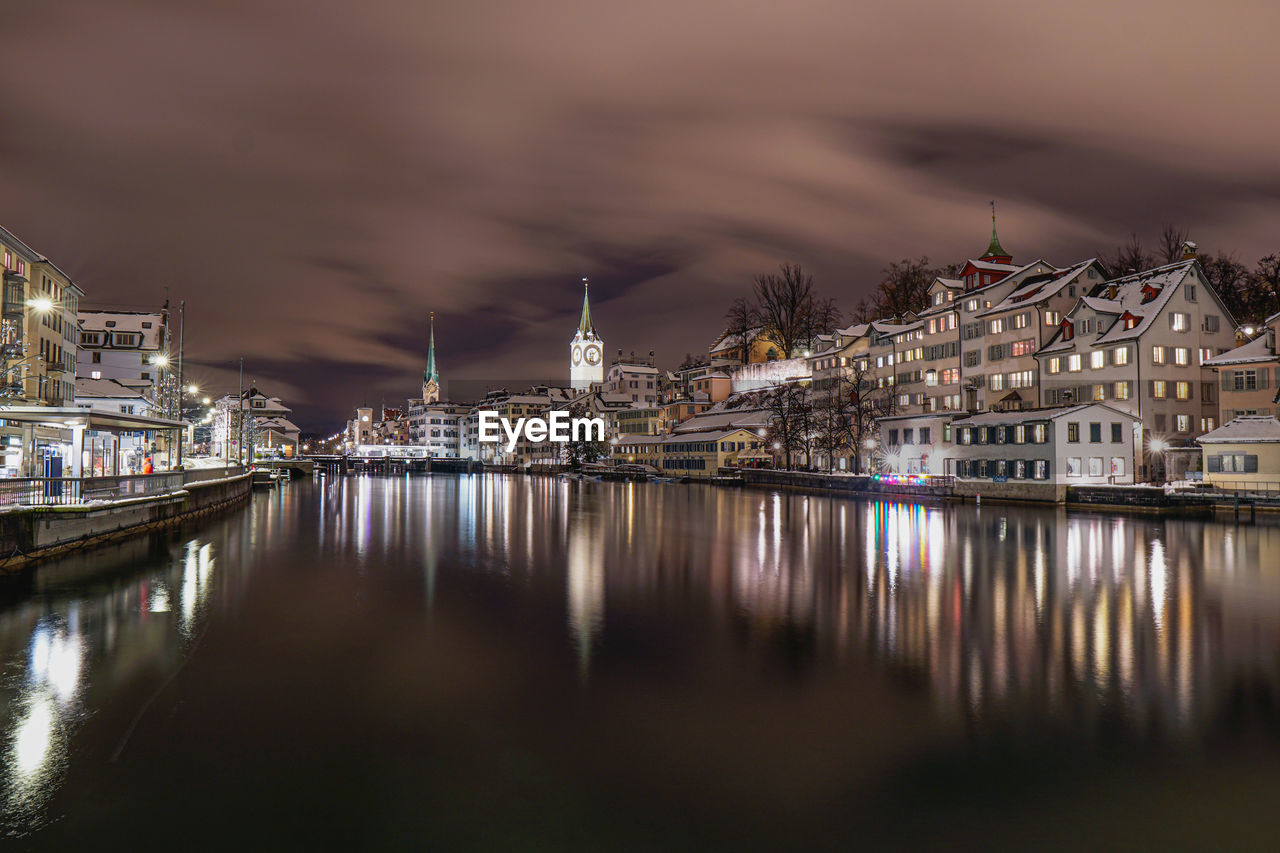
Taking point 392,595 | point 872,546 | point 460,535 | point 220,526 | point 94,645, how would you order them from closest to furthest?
point 94,645 → point 392,595 → point 872,546 → point 460,535 → point 220,526

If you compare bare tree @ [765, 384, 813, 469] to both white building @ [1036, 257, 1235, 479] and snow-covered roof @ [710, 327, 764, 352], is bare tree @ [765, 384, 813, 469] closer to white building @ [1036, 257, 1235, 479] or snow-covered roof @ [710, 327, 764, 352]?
white building @ [1036, 257, 1235, 479]

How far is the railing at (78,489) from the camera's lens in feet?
85.2

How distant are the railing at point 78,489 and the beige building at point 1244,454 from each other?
186 feet

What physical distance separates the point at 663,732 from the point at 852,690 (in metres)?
3.67

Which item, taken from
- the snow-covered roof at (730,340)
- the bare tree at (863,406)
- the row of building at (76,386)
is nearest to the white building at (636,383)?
the snow-covered roof at (730,340)

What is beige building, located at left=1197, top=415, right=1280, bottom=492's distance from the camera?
48406 millimetres

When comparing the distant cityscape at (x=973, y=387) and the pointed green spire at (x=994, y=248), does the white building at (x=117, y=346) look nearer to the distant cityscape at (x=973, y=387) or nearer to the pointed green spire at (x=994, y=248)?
the distant cityscape at (x=973, y=387)

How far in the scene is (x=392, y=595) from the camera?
2309 cm

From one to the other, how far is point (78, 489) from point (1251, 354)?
2562 inches

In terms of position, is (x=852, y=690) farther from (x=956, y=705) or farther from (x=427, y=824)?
(x=427, y=824)

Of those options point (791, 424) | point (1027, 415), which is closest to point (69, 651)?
point (1027, 415)

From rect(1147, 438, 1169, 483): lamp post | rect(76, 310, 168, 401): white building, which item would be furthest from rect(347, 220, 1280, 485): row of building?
rect(76, 310, 168, 401): white building

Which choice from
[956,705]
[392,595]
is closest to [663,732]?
[956,705]

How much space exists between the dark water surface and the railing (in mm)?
2673
